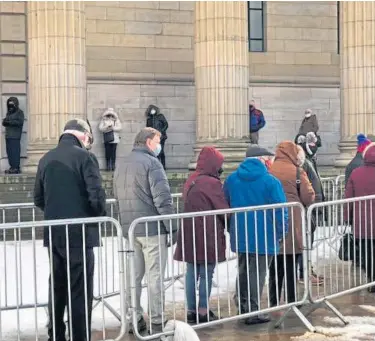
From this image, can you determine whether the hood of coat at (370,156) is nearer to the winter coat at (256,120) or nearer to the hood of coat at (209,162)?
the hood of coat at (209,162)

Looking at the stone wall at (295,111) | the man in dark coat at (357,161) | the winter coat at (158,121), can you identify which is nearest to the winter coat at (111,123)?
the winter coat at (158,121)

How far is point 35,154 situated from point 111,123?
3.72 meters

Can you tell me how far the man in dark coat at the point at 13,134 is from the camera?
1797 cm

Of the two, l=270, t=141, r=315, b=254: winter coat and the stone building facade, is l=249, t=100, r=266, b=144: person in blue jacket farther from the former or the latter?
l=270, t=141, r=315, b=254: winter coat

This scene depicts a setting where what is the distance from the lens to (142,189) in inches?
305

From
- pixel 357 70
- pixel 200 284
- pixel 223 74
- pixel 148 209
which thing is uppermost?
pixel 357 70

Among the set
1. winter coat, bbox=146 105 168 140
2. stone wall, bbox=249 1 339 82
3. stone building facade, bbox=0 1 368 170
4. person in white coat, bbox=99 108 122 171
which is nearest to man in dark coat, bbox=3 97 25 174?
stone building facade, bbox=0 1 368 170

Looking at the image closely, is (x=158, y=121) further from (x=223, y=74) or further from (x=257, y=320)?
(x=257, y=320)

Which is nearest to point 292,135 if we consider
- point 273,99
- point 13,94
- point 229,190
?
point 273,99

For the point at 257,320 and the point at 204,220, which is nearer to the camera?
the point at 204,220

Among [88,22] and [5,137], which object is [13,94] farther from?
[88,22]

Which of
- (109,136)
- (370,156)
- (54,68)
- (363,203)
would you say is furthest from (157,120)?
(363,203)

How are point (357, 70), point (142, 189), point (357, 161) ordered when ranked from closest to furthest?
point (142, 189) < point (357, 161) < point (357, 70)

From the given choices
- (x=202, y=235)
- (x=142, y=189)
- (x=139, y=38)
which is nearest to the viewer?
(x=142, y=189)
